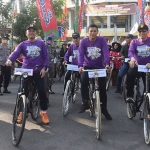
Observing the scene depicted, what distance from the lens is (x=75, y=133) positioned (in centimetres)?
500

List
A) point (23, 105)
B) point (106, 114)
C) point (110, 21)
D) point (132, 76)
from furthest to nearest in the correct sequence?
point (110, 21)
point (106, 114)
point (132, 76)
point (23, 105)

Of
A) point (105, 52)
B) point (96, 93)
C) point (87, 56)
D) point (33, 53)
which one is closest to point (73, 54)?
point (87, 56)

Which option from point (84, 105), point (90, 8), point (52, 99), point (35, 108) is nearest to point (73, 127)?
point (84, 105)

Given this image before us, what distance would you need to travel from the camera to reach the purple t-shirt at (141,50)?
199 inches

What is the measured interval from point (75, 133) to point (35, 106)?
1114mm

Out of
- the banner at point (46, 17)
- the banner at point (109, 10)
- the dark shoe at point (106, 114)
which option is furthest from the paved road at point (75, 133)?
the banner at point (109, 10)

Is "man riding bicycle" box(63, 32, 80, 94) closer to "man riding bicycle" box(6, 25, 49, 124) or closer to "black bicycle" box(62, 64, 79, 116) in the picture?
"black bicycle" box(62, 64, 79, 116)

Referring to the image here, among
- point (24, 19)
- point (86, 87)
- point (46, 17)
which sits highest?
point (24, 19)

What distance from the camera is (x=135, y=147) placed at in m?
4.30

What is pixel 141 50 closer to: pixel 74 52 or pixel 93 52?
pixel 93 52

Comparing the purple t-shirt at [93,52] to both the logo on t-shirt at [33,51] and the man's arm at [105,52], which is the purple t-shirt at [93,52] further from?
the logo on t-shirt at [33,51]

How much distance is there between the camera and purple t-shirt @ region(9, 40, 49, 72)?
16.9 ft

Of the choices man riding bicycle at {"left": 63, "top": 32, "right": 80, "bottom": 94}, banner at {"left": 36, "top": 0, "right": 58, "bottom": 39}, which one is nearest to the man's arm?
man riding bicycle at {"left": 63, "top": 32, "right": 80, "bottom": 94}

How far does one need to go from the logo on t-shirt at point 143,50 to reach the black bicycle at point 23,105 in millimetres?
2026
